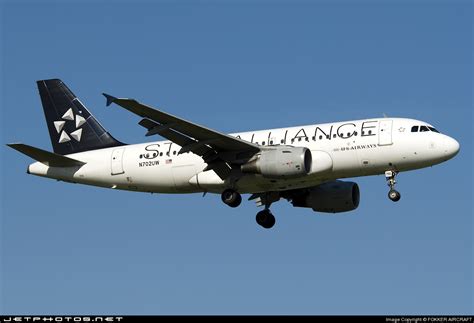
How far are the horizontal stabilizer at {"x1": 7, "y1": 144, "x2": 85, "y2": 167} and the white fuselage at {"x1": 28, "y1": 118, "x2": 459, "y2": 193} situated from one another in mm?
285

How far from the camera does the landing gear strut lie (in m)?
46.2

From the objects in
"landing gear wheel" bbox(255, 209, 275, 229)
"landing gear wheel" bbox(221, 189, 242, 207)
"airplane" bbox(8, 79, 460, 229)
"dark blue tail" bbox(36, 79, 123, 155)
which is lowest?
"landing gear wheel" bbox(221, 189, 242, 207)

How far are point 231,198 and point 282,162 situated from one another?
3.51 m

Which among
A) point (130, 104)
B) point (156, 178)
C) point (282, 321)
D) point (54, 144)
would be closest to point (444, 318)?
point (282, 321)

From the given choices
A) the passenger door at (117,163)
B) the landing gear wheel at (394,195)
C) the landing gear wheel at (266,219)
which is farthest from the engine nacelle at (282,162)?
the passenger door at (117,163)

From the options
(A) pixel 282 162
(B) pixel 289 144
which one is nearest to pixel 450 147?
(B) pixel 289 144

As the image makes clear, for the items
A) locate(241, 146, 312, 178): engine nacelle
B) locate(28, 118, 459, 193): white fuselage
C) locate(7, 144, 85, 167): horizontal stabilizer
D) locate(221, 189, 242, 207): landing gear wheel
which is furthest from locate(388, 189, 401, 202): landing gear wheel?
locate(7, 144, 85, 167): horizontal stabilizer

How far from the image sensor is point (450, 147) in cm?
4625

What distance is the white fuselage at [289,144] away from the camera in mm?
46250

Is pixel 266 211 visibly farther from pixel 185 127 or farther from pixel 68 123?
pixel 68 123

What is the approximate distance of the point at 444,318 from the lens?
34.2 metres

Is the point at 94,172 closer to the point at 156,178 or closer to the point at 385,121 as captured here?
the point at 156,178

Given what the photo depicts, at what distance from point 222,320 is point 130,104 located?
1274 centimetres

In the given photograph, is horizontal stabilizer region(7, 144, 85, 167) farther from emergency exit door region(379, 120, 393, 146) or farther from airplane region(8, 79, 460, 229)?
emergency exit door region(379, 120, 393, 146)
